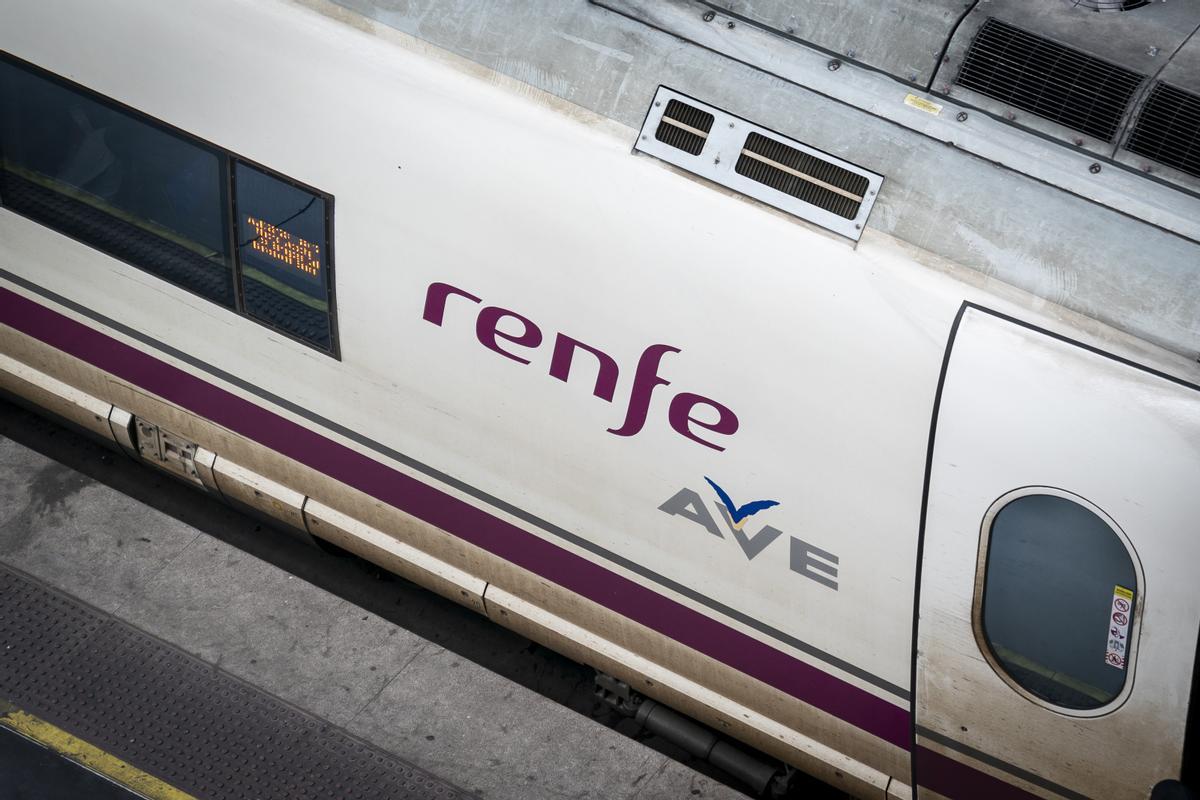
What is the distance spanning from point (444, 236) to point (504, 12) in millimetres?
788

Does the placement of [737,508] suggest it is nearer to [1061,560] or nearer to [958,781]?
[1061,560]

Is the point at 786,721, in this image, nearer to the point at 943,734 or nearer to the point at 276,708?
the point at 943,734

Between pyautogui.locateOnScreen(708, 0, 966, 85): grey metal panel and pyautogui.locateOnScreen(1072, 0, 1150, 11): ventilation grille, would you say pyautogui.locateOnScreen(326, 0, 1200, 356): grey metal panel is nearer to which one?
pyautogui.locateOnScreen(708, 0, 966, 85): grey metal panel

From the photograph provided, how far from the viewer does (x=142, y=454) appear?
6367mm

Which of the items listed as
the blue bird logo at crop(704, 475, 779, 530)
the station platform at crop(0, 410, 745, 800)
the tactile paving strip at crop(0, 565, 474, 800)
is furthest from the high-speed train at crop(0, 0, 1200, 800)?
the tactile paving strip at crop(0, 565, 474, 800)

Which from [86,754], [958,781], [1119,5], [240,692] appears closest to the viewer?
[1119,5]

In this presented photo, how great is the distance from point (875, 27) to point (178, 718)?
346cm

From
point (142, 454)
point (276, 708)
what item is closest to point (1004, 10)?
point (276, 708)

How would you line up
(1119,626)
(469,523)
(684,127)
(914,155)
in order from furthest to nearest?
(469,523) → (684,127) → (914,155) → (1119,626)

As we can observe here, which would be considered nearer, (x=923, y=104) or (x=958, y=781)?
(x=923, y=104)

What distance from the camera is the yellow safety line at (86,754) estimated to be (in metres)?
4.94

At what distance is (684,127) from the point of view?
4.55 metres

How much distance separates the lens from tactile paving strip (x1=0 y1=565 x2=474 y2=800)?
5.01 m

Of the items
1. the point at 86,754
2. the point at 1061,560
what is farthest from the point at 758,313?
the point at 86,754
